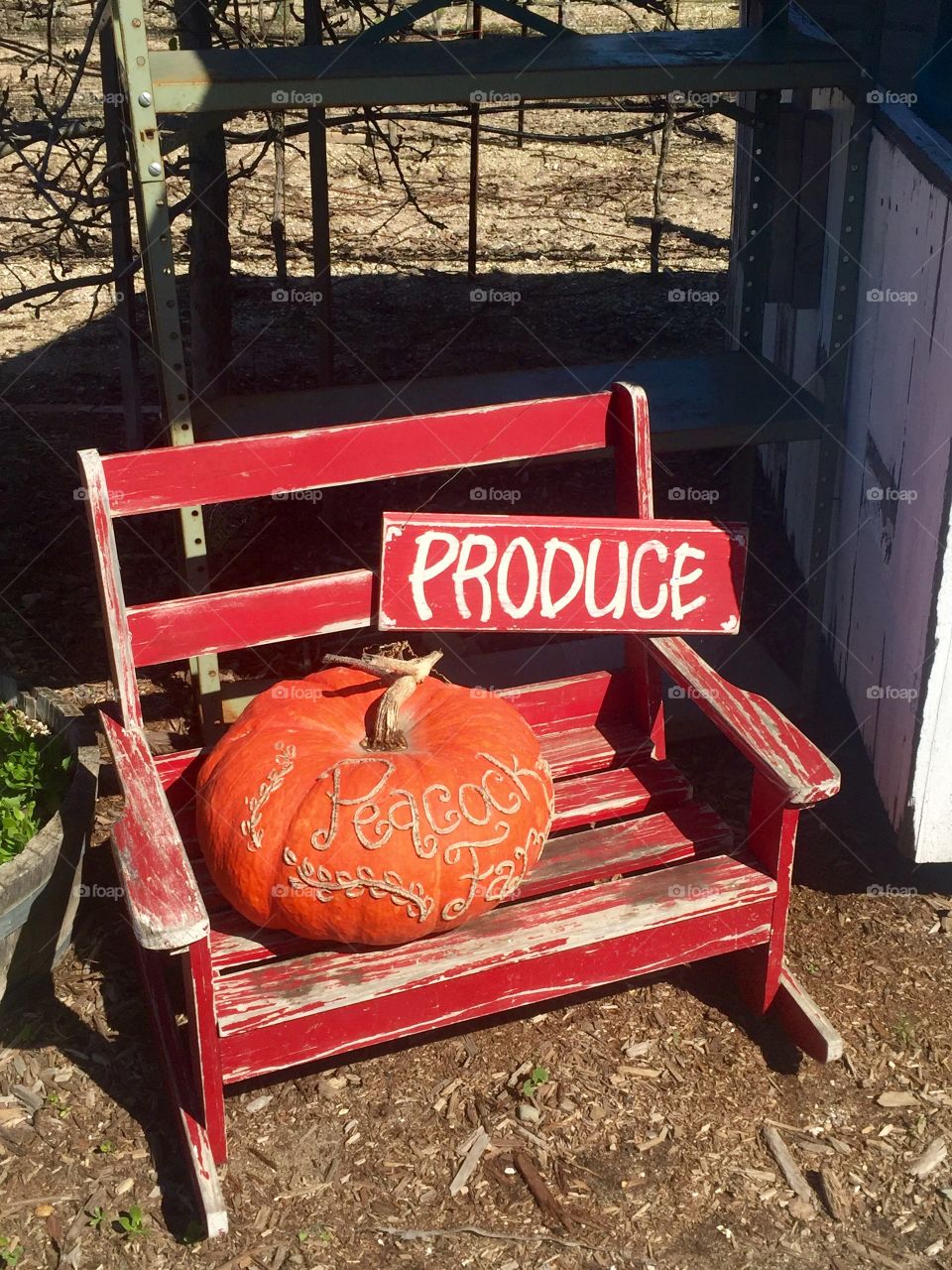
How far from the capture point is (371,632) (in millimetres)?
5293

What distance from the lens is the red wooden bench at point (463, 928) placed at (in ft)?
9.26

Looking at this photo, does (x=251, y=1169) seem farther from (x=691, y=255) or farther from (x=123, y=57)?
(x=691, y=255)

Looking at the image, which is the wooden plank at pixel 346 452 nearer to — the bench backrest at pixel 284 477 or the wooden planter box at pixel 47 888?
the bench backrest at pixel 284 477

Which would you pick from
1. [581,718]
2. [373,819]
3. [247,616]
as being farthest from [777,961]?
[247,616]

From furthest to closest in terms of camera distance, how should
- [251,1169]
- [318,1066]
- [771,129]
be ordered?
[771,129] < [318,1066] < [251,1169]

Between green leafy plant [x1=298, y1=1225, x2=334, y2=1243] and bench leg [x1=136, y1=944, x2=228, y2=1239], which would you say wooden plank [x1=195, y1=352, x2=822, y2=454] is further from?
green leafy plant [x1=298, y1=1225, x2=334, y2=1243]

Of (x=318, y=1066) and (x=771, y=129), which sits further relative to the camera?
(x=771, y=129)

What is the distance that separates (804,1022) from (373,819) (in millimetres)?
1298

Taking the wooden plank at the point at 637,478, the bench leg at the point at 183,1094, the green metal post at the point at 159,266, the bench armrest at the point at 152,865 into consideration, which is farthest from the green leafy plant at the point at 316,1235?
the green metal post at the point at 159,266

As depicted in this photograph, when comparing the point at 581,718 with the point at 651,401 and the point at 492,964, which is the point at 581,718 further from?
the point at 651,401

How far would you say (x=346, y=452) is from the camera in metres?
3.35

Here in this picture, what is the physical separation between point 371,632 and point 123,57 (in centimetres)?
245

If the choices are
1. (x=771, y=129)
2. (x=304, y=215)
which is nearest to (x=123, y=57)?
(x=771, y=129)

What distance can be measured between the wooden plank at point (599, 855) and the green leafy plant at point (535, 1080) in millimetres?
452
